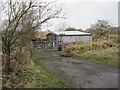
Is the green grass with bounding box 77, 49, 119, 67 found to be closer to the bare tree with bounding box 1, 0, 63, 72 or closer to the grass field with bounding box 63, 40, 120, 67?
the grass field with bounding box 63, 40, 120, 67

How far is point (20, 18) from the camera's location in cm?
324

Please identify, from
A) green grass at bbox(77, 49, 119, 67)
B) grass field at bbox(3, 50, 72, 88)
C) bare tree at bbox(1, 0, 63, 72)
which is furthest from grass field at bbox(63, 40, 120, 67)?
bare tree at bbox(1, 0, 63, 72)

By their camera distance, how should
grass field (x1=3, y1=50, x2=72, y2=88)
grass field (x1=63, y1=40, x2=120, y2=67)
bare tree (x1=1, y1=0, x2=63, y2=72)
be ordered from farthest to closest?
bare tree (x1=1, y1=0, x2=63, y2=72), grass field (x1=63, y1=40, x2=120, y2=67), grass field (x1=3, y1=50, x2=72, y2=88)

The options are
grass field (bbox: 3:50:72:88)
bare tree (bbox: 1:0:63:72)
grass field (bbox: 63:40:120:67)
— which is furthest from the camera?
bare tree (bbox: 1:0:63:72)

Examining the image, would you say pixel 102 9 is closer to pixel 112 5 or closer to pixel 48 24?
pixel 112 5

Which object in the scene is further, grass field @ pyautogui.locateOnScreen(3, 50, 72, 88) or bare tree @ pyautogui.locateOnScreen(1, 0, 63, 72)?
bare tree @ pyautogui.locateOnScreen(1, 0, 63, 72)

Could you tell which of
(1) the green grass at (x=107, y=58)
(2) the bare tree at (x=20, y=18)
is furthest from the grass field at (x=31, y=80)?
(1) the green grass at (x=107, y=58)

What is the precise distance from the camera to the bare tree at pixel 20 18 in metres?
3.17

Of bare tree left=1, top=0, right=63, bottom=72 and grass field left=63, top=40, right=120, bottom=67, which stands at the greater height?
bare tree left=1, top=0, right=63, bottom=72

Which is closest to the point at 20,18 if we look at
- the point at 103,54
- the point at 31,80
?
the point at 31,80

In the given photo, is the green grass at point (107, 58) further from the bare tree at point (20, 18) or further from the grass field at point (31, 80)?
the bare tree at point (20, 18)

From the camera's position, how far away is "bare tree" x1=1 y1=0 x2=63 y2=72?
10.4 feet

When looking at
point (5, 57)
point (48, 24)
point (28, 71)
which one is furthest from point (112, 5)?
point (5, 57)

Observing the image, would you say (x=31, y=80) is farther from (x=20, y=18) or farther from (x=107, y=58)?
(x=107, y=58)
